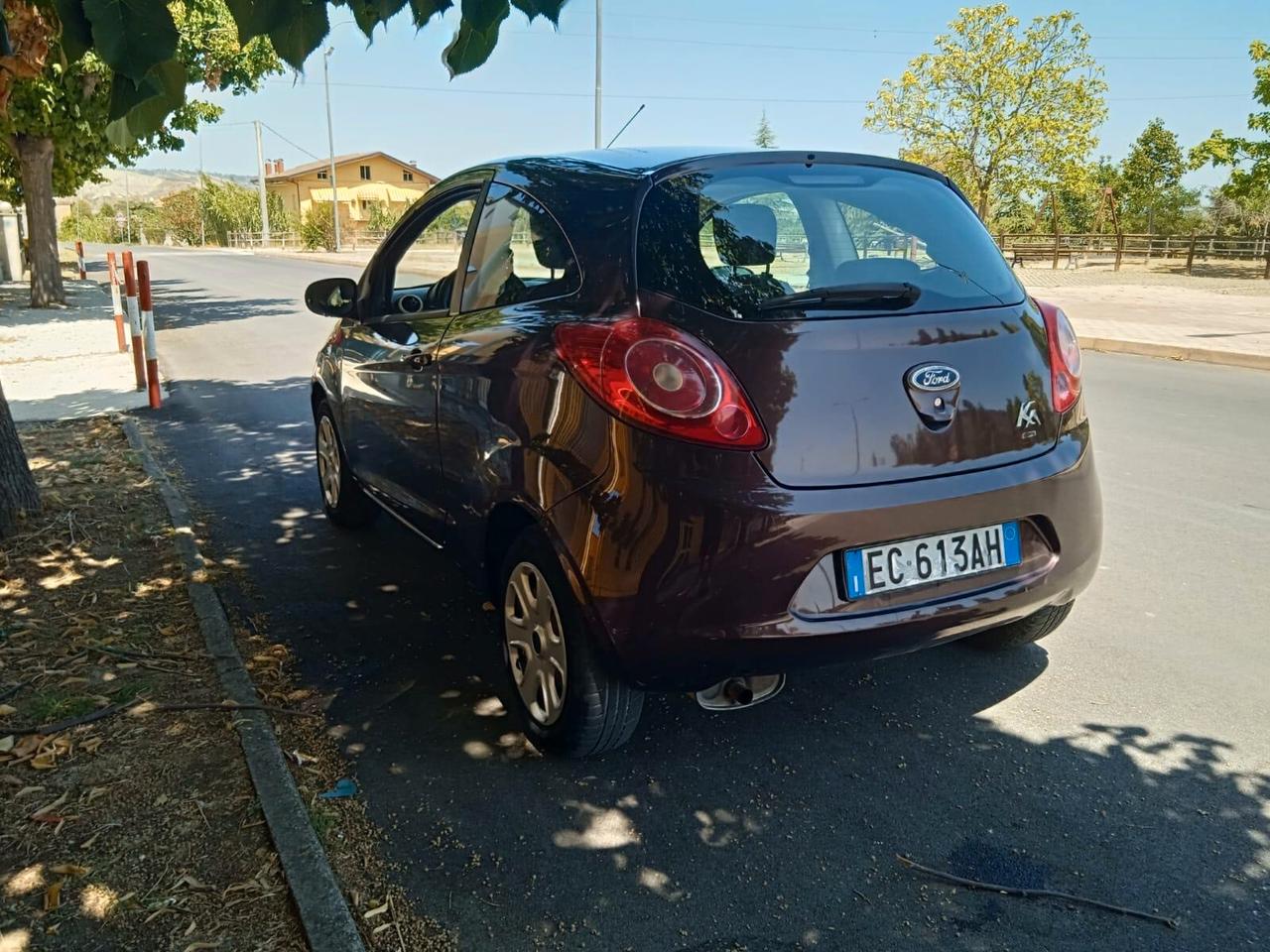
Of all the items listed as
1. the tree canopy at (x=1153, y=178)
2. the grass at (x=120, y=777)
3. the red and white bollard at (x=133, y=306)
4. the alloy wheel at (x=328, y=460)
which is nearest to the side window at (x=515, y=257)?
the grass at (x=120, y=777)

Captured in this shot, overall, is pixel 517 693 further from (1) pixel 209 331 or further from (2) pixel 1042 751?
(1) pixel 209 331

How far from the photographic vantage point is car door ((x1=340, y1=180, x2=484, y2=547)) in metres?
3.75

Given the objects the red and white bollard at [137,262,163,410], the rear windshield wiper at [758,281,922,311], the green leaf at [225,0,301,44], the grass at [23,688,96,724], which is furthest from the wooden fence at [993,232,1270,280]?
the green leaf at [225,0,301,44]

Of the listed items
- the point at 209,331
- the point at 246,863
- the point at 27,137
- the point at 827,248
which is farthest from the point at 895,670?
the point at 27,137

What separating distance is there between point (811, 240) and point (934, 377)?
0.69 metres

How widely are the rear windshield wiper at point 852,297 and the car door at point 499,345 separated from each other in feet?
1.93

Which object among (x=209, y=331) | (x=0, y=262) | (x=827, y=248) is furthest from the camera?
(x=0, y=262)

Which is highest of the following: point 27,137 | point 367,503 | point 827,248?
point 27,137

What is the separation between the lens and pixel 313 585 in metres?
4.62

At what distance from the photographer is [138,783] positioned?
9.69 feet

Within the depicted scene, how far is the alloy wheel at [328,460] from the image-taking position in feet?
17.3

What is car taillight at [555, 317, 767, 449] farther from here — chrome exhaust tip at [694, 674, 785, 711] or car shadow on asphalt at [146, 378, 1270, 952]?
car shadow on asphalt at [146, 378, 1270, 952]

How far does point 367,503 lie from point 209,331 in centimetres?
1216

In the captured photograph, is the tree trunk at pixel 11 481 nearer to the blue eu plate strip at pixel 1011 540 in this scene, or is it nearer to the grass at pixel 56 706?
the grass at pixel 56 706
